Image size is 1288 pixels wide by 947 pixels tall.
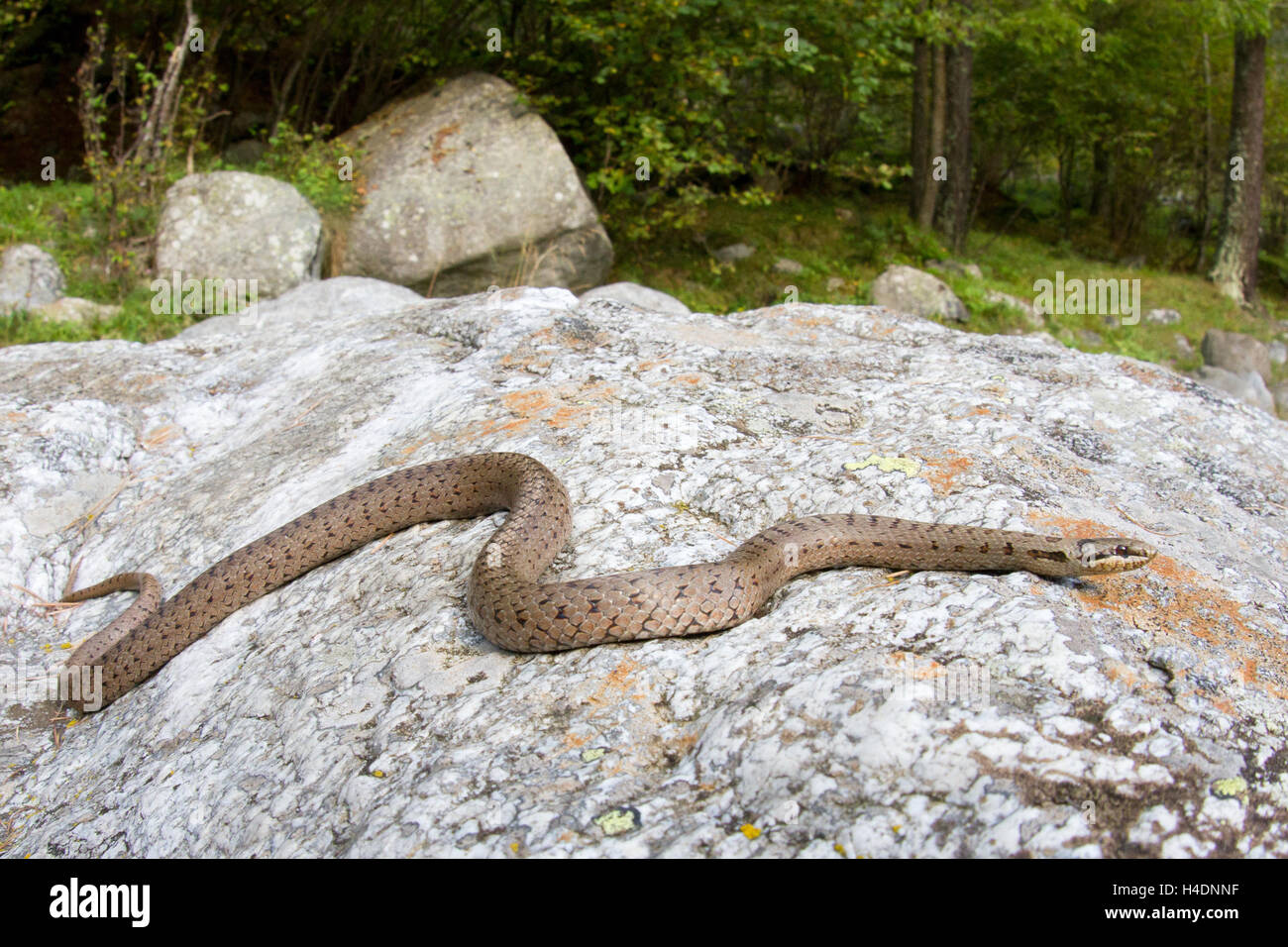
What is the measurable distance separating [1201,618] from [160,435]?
18.7ft

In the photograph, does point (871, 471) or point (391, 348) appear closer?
point (871, 471)

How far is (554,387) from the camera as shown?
5.38m

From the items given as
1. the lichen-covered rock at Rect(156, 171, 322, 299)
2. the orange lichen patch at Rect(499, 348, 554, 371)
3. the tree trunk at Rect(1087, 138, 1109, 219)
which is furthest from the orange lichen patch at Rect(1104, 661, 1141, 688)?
the tree trunk at Rect(1087, 138, 1109, 219)

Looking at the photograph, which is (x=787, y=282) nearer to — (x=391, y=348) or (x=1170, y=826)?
(x=391, y=348)

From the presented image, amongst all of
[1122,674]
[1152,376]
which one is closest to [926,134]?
[1152,376]

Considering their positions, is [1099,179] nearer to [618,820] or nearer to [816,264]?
[816,264]

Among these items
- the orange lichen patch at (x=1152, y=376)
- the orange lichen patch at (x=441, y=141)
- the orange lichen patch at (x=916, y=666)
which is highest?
the orange lichen patch at (x=441, y=141)

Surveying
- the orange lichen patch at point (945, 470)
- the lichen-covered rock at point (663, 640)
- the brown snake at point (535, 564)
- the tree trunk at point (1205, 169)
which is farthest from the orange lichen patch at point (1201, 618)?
the tree trunk at point (1205, 169)

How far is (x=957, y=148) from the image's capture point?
59.9 feet

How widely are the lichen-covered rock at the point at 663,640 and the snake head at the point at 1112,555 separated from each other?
0.21ft

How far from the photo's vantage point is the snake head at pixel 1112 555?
133 inches

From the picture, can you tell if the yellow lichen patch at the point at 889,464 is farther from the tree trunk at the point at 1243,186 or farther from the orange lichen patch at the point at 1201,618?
the tree trunk at the point at 1243,186

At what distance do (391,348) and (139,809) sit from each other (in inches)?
141

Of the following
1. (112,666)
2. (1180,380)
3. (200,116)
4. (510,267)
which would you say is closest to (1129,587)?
(1180,380)
